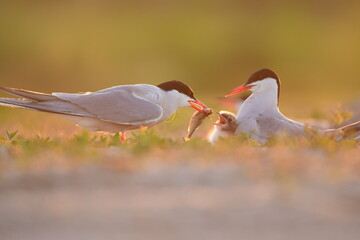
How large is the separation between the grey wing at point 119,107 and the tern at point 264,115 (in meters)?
0.74

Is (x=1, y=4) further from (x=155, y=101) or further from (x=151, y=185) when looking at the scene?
(x=151, y=185)

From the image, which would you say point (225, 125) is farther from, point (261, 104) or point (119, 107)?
point (119, 107)

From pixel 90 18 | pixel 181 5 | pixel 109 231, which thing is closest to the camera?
pixel 109 231

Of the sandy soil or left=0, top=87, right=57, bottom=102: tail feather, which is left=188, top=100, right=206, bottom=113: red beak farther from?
the sandy soil

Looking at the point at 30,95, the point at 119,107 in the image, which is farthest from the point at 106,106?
the point at 30,95

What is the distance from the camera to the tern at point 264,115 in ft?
19.7

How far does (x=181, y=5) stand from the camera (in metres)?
25.0

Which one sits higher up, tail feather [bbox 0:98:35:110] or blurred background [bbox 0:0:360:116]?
tail feather [bbox 0:98:35:110]

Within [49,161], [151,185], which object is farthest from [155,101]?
[151,185]

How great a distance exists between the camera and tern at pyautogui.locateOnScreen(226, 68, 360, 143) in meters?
6.00

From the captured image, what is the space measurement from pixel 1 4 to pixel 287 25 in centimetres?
881

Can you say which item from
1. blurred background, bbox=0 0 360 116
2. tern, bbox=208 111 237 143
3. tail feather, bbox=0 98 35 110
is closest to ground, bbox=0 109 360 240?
tail feather, bbox=0 98 35 110

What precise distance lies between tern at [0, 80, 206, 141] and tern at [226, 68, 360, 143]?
28.8 inches

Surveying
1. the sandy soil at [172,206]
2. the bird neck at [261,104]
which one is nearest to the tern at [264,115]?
the bird neck at [261,104]
